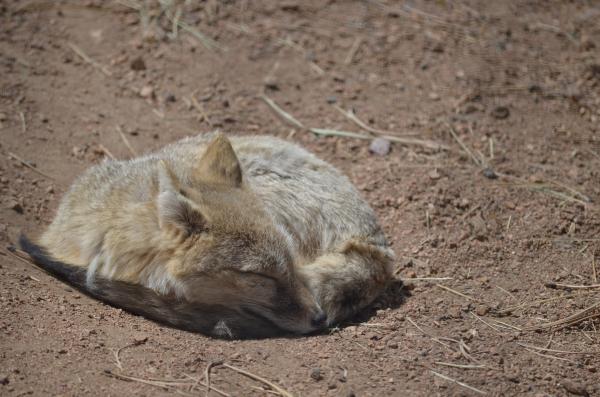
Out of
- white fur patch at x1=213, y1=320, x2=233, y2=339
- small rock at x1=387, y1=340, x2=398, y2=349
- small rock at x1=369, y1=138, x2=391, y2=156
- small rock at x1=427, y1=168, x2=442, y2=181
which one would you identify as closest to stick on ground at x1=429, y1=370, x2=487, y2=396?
small rock at x1=387, y1=340, x2=398, y2=349

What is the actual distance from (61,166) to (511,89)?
6.07 meters

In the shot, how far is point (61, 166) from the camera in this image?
26.0ft

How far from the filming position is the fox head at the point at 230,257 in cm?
537

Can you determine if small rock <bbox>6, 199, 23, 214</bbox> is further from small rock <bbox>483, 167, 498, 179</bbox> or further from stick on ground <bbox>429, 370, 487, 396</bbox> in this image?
small rock <bbox>483, 167, 498, 179</bbox>

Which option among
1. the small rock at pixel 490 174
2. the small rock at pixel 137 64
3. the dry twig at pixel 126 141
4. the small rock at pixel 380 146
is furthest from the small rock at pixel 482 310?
the small rock at pixel 137 64

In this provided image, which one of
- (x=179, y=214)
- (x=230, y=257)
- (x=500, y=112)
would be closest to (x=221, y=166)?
(x=179, y=214)

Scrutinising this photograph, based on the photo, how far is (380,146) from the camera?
8711 mm

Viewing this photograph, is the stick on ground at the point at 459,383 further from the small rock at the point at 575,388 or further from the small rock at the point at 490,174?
the small rock at the point at 490,174

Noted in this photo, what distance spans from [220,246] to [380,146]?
12.6ft

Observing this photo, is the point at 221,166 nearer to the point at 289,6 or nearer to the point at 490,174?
the point at 490,174

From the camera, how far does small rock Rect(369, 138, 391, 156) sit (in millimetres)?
8656

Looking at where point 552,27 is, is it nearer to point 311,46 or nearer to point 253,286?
point 311,46

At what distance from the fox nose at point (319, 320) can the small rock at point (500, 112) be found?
477 cm

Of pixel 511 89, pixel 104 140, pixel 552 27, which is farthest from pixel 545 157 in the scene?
pixel 104 140
